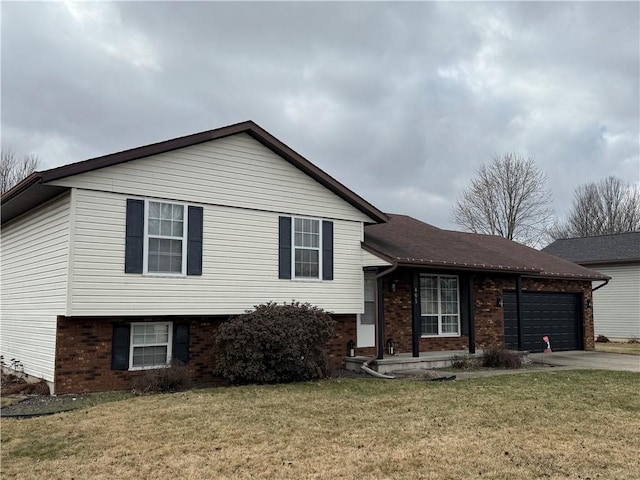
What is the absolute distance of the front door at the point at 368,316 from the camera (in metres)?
14.9

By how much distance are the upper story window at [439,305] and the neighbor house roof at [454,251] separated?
97 cm

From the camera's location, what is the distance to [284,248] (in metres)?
13.1

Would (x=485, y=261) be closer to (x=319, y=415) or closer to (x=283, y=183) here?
(x=283, y=183)

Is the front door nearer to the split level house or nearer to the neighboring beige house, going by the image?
the split level house

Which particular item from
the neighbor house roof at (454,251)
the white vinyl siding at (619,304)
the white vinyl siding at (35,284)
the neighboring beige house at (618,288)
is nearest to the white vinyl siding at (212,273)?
the white vinyl siding at (35,284)

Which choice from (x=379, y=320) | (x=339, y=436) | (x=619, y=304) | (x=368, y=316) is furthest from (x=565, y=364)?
(x=619, y=304)

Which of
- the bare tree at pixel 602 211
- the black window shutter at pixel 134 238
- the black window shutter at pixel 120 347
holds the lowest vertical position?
the black window shutter at pixel 120 347

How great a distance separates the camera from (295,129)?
953 inches

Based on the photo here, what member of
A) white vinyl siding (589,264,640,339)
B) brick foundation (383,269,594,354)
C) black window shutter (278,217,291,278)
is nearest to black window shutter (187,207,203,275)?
black window shutter (278,217,291,278)

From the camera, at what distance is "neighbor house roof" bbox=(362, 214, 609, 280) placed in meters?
14.5

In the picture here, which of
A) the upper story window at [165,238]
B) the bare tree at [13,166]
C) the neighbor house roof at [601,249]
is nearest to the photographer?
the upper story window at [165,238]

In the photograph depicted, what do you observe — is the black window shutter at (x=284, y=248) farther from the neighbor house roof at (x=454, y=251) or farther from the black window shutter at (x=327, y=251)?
the neighbor house roof at (x=454, y=251)

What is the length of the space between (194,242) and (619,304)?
21.7 m

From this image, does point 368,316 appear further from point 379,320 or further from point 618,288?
point 618,288
